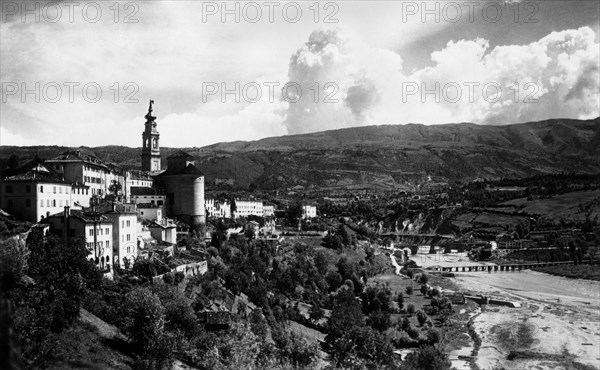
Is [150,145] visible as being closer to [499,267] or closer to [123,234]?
[123,234]

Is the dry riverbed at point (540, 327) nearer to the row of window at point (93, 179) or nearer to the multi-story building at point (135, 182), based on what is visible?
the row of window at point (93, 179)

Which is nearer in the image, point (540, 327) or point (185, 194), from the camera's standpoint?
point (540, 327)

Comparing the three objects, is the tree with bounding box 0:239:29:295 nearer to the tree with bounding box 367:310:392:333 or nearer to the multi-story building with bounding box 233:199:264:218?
the tree with bounding box 367:310:392:333

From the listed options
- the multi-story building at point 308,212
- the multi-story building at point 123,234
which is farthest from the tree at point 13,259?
the multi-story building at point 308,212

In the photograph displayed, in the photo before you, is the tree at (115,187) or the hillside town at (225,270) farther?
the tree at (115,187)

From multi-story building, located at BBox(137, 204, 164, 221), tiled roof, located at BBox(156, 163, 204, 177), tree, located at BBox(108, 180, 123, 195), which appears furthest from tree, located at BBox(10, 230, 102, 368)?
tiled roof, located at BBox(156, 163, 204, 177)

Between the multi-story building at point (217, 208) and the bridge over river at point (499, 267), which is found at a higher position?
the multi-story building at point (217, 208)

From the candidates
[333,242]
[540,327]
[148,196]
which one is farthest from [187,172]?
[540,327]

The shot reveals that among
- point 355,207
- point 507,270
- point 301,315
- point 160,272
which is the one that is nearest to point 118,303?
point 160,272
